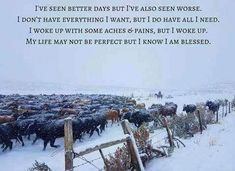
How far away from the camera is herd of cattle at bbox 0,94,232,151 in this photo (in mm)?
5961

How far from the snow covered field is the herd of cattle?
14 cm

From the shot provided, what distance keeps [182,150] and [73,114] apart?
5.37 ft

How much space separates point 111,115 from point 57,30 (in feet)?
4.55

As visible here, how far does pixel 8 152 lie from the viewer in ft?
18.7

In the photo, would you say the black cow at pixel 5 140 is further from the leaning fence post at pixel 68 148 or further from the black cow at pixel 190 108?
the black cow at pixel 190 108

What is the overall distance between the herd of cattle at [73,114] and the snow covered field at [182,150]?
141 mm

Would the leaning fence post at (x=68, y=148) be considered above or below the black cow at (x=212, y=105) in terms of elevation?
below

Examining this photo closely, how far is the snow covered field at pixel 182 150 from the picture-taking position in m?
5.24

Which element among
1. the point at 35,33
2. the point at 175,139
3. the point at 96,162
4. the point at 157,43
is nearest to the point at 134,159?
the point at 96,162

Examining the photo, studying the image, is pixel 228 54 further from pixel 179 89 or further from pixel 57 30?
pixel 57 30

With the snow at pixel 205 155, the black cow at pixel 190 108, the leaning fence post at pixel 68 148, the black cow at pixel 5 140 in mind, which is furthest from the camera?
the black cow at pixel 190 108

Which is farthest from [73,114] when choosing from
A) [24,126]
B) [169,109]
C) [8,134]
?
[169,109]

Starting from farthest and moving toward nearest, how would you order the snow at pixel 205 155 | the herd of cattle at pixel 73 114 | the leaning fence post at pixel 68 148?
the herd of cattle at pixel 73 114 < the snow at pixel 205 155 < the leaning fence post at pixel 68 148

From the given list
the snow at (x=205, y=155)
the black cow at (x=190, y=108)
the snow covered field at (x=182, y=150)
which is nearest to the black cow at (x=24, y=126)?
the snow covered field at (x=182, y=150)
